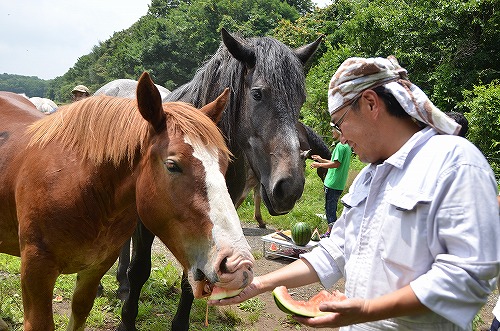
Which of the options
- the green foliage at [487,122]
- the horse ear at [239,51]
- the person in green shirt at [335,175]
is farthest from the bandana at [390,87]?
the green foliage at [487,122]

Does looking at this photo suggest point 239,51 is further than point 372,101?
Yes

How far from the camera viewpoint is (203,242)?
1954mm

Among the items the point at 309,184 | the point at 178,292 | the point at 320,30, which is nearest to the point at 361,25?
the point at 309,184

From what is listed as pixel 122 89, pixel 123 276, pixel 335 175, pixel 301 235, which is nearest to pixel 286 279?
pixel 123 276

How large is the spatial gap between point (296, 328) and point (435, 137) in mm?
3213

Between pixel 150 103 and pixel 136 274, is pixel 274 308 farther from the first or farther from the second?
pixel 150 103

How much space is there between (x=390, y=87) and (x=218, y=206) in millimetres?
921

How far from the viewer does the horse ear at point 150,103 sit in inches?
84.3

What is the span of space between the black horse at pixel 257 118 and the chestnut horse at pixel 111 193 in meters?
0.52

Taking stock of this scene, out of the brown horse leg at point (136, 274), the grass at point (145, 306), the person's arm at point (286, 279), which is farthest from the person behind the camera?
the grass at point (145, 306)

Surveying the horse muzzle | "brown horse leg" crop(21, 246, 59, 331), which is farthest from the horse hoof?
the horse muzzle

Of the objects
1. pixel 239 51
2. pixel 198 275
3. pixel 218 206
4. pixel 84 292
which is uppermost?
pixel 239 51

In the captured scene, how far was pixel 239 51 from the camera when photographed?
3.22m

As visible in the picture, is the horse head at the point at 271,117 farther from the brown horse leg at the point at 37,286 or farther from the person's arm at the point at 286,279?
the brown horse leg at the point at 37,286
